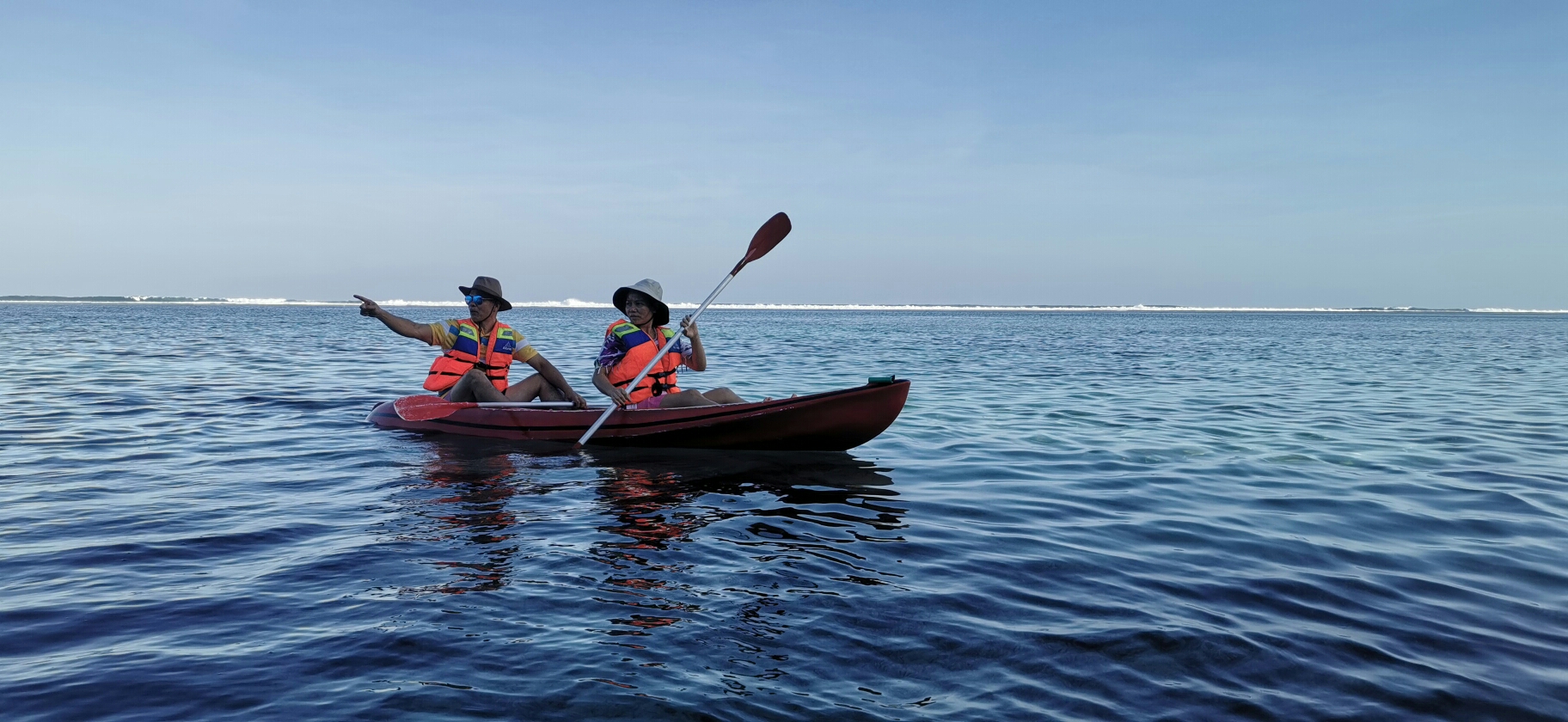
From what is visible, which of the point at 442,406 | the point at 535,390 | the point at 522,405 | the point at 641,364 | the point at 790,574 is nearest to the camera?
the point at 790,574

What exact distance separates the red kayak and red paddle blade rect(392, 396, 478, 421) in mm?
69

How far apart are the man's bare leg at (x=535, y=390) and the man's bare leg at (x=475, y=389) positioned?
0.23 meters

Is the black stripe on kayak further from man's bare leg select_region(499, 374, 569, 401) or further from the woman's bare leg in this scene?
man's bare leg select_region(499, 374, 569, 401)

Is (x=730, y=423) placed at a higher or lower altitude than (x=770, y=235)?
lower

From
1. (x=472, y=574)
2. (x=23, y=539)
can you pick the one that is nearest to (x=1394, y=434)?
(x=472, y=574)

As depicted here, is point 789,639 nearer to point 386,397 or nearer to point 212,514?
point 212,514

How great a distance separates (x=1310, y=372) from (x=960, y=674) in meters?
21.8

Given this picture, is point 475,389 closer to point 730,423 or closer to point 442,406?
point 442,406

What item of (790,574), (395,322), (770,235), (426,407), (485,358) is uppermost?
(770,235)

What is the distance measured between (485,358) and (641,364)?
6.50 feet

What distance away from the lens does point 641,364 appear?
973 cm

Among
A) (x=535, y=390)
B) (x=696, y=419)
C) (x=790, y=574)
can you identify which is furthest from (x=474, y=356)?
(x=790, y=574)

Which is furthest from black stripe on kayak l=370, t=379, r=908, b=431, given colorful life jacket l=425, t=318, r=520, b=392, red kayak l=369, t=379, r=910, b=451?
colorful life jacket l=425, t=318, r=520, b=392

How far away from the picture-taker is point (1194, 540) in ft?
19.6
